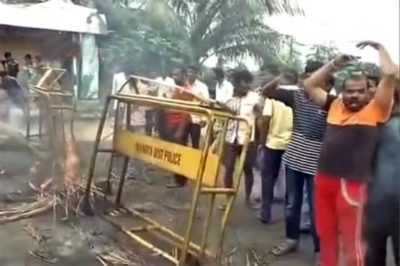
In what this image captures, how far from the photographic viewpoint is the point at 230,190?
7.22 feet

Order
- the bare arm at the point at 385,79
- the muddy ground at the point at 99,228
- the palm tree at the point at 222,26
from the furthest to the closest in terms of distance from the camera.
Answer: the muddy ground at the point at 99,228
the palm tree at the point at 222,26
the bare arm at the point at 385,79

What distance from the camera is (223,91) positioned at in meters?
2.19

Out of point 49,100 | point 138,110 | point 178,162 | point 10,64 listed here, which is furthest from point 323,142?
point 10,64

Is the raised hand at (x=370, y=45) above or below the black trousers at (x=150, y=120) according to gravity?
above

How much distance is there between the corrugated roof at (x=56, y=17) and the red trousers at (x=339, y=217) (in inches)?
27.9

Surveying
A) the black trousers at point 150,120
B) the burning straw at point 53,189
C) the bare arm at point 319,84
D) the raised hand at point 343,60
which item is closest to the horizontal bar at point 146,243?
the burning straw at point 53,189

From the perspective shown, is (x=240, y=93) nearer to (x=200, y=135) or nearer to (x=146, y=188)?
(x=200, y=135)

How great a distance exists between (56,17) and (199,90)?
419mm

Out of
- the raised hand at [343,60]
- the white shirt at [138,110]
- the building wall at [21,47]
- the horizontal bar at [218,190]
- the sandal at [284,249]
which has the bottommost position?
the sandal at [284,249]

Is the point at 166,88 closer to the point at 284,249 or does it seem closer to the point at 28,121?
the point at 28,121

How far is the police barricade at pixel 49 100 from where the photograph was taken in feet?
7.23

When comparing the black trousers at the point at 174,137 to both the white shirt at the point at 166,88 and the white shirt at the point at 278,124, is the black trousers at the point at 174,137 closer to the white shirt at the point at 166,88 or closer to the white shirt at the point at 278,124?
the white shirt at the point at 166,88

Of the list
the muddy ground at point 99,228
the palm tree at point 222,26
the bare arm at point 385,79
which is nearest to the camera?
the bare arm at point 385,79

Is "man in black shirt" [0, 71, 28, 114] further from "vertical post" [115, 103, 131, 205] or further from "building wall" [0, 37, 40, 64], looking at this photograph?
"vertical post" [115, 103, 131, 205]
